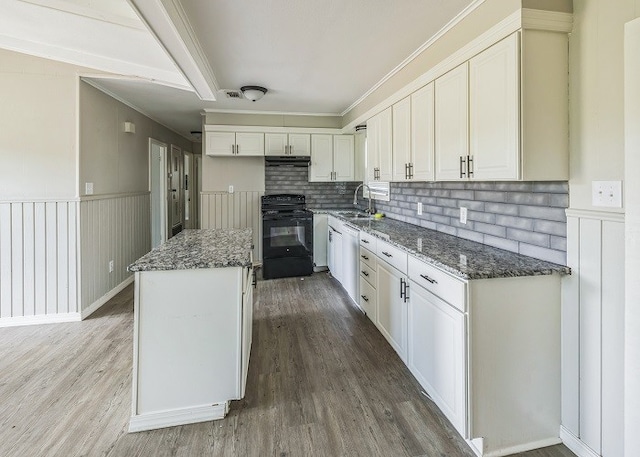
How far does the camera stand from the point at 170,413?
73.0 inches

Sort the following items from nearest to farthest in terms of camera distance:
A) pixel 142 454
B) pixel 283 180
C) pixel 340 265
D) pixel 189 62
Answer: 1. pixel 142 454
2. pixel 189 62
3. pixel 340 265
4. pixel 283 180

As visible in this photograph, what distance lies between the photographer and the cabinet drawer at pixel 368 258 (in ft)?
9.74

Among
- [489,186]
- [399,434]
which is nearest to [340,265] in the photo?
[489,186]

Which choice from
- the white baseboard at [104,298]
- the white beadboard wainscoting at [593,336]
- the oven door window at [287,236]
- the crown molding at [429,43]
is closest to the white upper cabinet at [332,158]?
the oven door window at [287,236]

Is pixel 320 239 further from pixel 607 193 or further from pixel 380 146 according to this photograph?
pixel 607 193

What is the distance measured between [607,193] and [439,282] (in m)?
0.83

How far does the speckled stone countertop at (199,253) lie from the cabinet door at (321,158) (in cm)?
249

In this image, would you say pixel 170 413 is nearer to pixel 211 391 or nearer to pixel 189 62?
pixel 211 391

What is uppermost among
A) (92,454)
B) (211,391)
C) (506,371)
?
(506,371)

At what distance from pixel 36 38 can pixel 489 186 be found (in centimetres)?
372

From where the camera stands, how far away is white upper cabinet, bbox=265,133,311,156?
4.84m

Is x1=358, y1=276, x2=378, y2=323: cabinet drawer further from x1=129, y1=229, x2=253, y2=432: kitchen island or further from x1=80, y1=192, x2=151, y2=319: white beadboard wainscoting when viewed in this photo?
x1=80, y1=192, x2=151, y2=319: white beadboard wainscoting

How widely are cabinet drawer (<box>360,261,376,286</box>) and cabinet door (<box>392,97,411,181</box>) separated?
847 millimetres

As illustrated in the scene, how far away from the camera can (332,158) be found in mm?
5035
